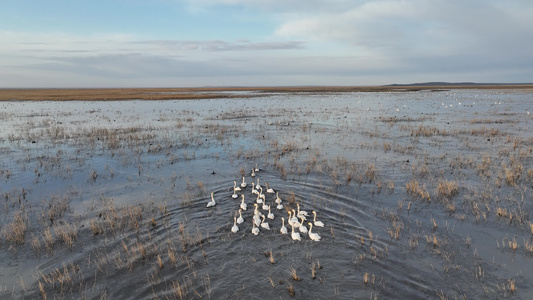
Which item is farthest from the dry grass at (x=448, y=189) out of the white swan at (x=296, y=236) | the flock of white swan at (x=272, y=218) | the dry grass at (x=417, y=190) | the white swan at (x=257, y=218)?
the white swan at (x=257, y=218)

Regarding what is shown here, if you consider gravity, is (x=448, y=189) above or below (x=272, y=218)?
above

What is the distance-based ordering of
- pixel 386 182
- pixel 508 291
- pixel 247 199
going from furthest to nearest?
pixel 386 182 < pixel 247 199 < pixel 508 291

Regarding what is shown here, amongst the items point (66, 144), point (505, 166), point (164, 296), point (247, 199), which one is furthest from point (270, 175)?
point (66, 144)

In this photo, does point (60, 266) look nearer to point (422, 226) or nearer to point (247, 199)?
point (247, 199)

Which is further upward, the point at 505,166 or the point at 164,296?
the point at 505,166

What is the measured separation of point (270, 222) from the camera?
10.0 m

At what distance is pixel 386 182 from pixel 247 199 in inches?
245

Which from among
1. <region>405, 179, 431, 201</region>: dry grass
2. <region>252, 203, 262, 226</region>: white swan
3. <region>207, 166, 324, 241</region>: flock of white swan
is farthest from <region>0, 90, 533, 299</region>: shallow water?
<region>252, 203, 262, 226</region>: white swan

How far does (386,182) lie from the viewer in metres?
13.5

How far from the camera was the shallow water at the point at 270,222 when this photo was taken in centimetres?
704

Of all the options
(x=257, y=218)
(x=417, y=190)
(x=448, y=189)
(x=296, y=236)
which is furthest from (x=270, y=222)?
(x=448, y=189)

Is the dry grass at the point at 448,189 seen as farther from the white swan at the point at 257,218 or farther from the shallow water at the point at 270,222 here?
the white swan at the point at 257,218

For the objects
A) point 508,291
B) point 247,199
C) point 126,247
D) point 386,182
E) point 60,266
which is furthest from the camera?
point 386,182

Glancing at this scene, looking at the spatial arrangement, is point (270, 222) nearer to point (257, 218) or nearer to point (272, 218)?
point (272, 218)
